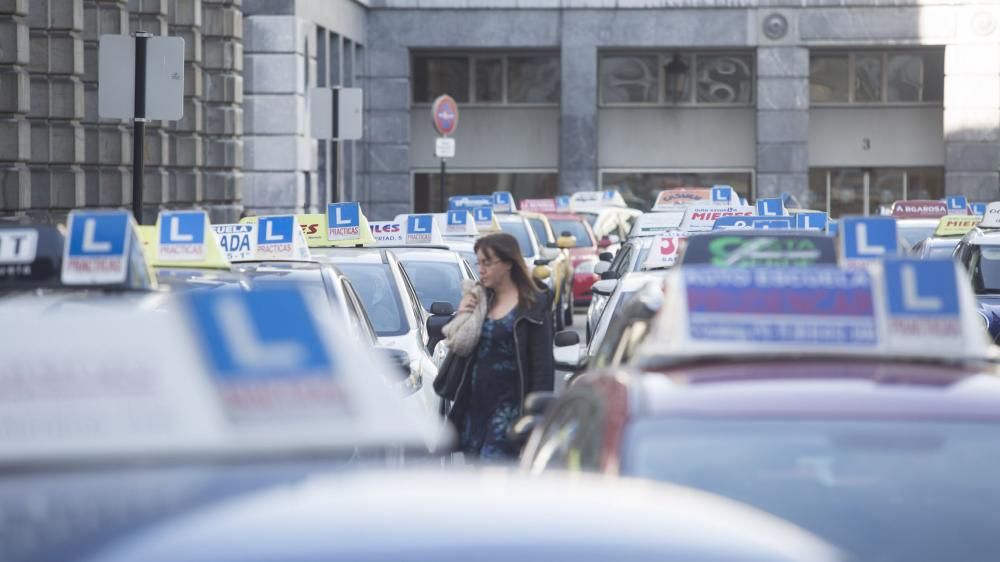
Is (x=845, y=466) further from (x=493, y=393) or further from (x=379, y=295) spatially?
(x=379, y=295)

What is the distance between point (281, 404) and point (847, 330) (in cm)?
288

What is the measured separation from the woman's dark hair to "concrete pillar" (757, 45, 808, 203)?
1332 inches

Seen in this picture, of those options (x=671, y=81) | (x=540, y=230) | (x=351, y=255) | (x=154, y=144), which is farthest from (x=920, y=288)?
(x=671, y=81)

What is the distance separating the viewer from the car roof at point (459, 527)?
231 centimetres

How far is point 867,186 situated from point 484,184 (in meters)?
8.83

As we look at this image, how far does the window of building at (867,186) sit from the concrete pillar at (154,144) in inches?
889

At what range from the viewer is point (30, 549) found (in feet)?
8.83

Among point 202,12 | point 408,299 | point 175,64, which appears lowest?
point 408,299

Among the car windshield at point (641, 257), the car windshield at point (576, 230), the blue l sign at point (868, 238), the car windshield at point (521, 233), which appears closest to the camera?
the blue l sign at point (868, 238)

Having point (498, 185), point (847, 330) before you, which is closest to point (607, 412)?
point (847, 330)

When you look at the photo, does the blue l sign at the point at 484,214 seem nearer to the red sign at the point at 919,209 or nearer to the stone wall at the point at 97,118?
the stone wall at the point at 97,118

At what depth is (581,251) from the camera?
92.4 ft

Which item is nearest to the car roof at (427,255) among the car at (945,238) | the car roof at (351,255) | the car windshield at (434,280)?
the car windshield at (434,280)

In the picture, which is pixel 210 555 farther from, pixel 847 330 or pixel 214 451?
pixel 847 330
